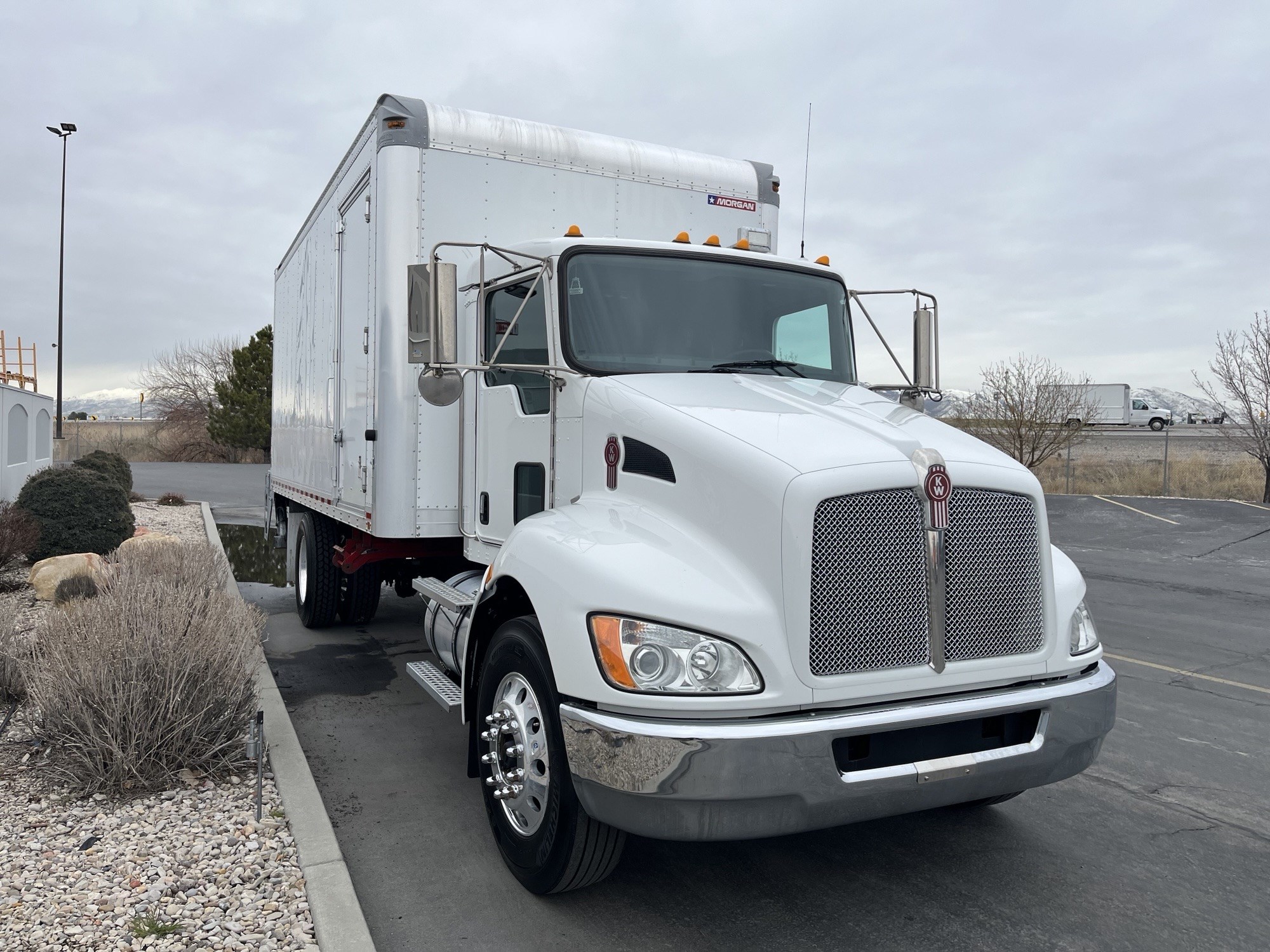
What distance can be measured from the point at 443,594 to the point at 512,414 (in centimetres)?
117

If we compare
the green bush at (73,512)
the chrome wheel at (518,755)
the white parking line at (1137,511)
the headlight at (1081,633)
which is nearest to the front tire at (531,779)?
the chrome wheel at (518,755)

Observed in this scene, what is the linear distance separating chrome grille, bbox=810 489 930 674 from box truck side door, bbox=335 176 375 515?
3.78 meters

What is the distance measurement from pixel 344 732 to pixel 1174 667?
20.3 feet

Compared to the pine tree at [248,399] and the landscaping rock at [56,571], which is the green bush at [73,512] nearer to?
the landscaping rock at [56,571]

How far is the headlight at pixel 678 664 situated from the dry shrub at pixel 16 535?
874 cm

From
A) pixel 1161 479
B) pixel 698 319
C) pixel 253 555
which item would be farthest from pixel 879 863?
pixel 1161 479

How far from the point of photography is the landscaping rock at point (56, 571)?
8.82 m

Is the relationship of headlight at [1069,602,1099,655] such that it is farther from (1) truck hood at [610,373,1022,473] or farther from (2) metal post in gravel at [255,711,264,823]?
(2) metal post in gravel at [255,711,264,823]

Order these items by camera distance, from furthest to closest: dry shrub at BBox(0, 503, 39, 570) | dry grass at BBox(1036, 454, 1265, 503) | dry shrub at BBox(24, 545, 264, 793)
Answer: dry grass at BBox(1036, 454, 1265, 503), dry shrub at BBox(0, 503, 39, 570), dry shrub at BBox(24, 545, 264, 793)

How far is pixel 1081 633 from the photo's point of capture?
3.62 m

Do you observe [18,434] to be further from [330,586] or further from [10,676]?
[10,676]

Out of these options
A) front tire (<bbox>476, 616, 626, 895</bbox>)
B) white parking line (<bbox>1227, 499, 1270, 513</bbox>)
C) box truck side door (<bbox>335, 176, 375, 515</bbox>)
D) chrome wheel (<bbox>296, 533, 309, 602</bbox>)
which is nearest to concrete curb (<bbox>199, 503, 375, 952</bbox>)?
front tire (<bbox>476, 616, 626, 895</bbox>)

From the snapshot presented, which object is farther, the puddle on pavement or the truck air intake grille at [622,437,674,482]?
the puddle on pavement

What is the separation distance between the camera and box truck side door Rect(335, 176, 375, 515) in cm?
617
